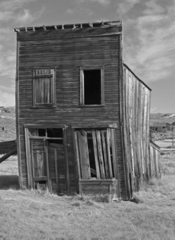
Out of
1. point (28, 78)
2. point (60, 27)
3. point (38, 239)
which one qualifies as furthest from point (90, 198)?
point (60, 27)

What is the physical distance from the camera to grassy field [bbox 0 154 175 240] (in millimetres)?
8758

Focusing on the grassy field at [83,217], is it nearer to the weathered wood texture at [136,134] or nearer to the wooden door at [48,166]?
the wooden door at [48,166]

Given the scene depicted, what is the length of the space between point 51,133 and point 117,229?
9.66 m

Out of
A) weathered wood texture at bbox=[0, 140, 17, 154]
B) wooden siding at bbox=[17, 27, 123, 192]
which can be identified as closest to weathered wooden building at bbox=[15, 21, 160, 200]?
wooden siding at bbox=[17, 27, 123, 192]

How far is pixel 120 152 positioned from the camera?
14.1 metres

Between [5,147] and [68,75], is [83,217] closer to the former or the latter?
[68,75]

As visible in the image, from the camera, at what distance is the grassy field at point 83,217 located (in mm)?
8758

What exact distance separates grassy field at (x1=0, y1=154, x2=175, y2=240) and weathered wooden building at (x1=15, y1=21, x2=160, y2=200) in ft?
3.41

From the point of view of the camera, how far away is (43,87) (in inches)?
580

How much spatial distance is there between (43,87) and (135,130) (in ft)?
17.4

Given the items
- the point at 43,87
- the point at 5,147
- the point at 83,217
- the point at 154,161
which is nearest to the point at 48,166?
the point at 43,87

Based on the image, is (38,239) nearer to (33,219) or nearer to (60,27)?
(33,219)

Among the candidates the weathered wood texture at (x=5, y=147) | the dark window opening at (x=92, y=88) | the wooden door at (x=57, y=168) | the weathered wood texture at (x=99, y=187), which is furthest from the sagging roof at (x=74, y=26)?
the weathered wood texture at (x=5, y=147)

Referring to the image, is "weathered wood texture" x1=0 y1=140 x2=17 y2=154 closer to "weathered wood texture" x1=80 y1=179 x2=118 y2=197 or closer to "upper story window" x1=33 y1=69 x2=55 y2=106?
"upper story window" x1=33 y1=69 x2=55 y2=106
